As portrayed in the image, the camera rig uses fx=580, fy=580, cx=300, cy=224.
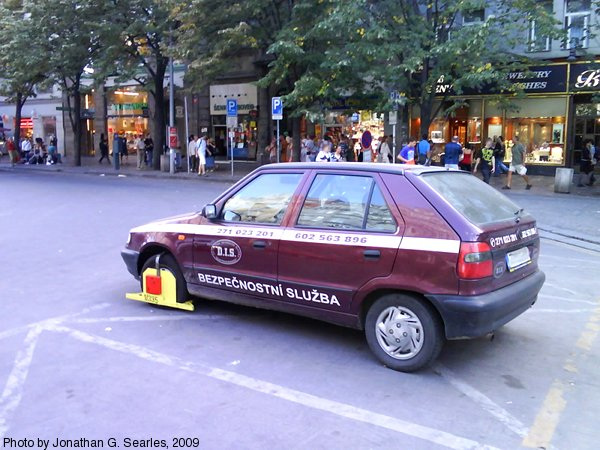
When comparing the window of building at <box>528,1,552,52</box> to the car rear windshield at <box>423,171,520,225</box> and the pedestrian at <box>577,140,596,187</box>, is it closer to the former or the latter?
the pedestrian at <box>577,140,596,187</box>

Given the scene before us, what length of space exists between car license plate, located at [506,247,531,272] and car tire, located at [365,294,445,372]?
76 centimetres

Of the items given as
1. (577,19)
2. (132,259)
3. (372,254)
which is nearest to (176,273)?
(132,259)

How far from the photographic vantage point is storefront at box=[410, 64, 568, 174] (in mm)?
23328

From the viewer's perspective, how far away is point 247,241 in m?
5.33

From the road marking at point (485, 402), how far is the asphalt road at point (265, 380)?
0.01m

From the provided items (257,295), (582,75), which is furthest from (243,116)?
(257,295)

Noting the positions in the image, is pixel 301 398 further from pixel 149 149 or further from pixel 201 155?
pixel 149 149

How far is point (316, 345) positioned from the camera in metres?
5.14

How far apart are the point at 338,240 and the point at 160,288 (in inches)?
89.8

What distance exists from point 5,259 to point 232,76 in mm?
24813

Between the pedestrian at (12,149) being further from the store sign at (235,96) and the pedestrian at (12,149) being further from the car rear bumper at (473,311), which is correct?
the car rear bumper at (473,311)

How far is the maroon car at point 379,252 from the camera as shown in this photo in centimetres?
432

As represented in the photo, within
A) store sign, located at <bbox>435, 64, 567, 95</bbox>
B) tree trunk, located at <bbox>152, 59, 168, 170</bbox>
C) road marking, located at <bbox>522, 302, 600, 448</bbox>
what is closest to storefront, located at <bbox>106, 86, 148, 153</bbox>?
tree trunk, located at <bbox>152, 59, 168, 170</bbox>

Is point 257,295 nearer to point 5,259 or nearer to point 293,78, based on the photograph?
point 5,259
